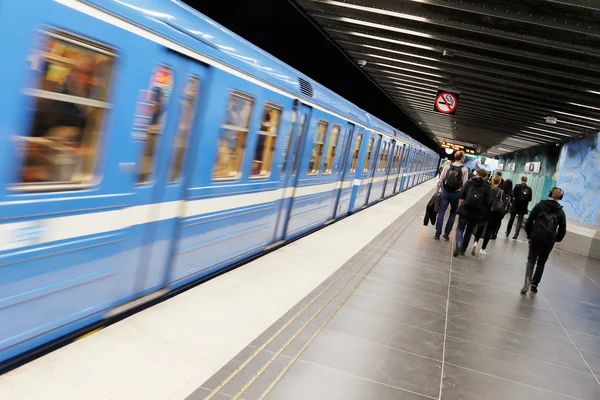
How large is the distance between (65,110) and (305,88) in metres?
4.50

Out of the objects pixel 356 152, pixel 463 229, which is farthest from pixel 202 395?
pixel 356 152

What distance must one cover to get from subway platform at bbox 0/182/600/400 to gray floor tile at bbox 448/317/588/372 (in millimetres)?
23

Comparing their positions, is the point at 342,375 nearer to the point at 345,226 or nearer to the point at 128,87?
the point at 128,87

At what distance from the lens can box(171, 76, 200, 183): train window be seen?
4.27m

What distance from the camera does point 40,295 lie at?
314 centimetres

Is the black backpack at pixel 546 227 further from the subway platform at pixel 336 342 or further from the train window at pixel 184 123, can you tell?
the train window at pixel 184 123

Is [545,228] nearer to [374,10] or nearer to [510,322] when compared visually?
[510,322]

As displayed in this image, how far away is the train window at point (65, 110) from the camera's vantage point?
2.83m

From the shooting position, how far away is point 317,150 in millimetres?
8531

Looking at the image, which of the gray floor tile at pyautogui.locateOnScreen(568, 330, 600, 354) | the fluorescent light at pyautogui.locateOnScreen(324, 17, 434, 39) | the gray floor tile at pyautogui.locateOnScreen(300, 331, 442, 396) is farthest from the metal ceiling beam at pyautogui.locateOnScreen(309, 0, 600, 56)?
the gray floor tile at pyautogui.locateOnScreen(300, 331, 442, 396)

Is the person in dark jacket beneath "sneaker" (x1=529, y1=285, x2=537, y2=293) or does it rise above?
above

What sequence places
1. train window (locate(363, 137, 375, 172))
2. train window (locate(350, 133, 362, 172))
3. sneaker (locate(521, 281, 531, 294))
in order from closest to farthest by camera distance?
sneaker (locate(521, 281, 531, 294)), train window (locate(350, 133, 362, 172)), train window (locate(363, 137, 375, 172))

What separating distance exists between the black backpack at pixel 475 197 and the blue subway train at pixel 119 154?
4589 millimetres

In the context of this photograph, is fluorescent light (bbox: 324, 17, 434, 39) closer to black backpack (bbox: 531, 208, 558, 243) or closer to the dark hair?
black backpack (bbox: 531, 208, 558, 243)
